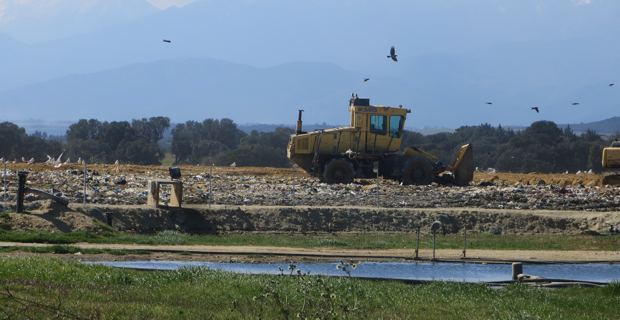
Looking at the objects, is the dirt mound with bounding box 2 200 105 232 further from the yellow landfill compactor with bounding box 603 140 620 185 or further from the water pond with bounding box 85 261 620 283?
the yellow landfill compactor with bounding box 603 140 620 185

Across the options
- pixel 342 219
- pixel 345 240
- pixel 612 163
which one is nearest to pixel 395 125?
pixel 612 163

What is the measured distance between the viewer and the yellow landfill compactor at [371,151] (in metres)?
46.8

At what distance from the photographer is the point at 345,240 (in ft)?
110

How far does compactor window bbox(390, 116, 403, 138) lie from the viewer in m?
47.0

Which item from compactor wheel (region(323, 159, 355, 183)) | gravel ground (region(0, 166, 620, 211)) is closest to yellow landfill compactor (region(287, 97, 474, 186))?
compactor wheel (region(323, 159, 355, 183))

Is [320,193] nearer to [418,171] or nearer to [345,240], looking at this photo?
[418,171]

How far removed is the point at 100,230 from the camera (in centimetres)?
3278

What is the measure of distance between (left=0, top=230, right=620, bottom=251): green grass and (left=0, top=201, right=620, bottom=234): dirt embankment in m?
1.17

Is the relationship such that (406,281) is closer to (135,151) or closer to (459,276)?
(459,276)

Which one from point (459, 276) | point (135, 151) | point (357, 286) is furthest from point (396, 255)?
point (135, 151)

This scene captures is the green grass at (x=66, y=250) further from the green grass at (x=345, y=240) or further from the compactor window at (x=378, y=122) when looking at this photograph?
the compactor window at (x=378, y=122)

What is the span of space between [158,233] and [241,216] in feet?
10.7

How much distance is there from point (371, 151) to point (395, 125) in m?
1.32

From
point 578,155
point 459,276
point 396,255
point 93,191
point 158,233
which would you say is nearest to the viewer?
point 459,276
